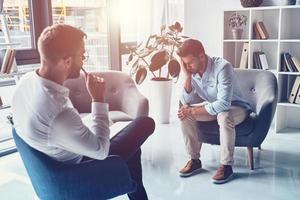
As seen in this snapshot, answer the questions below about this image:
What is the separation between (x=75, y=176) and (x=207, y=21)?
133 inches

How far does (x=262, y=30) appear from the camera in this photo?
393 cm

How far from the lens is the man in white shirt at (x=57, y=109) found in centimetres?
145

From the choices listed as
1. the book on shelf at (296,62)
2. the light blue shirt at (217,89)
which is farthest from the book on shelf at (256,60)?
the light blue shirt at (217,89)

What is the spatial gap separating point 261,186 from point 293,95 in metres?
1.56

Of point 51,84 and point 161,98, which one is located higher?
point 51,84

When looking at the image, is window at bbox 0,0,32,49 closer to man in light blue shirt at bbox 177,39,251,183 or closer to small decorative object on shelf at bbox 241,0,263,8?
man in light blue shirt at bbox 177,39,251,183

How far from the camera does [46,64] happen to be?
1525mm

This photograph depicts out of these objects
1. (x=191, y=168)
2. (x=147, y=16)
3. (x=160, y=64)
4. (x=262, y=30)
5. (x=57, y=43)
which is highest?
(x=147, y=16)

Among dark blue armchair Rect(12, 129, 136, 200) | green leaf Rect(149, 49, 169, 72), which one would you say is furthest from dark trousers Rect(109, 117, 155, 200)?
green leaf Rect(149, 49, 169, 72)

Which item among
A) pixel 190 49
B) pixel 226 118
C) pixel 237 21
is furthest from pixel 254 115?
pixel 237 21

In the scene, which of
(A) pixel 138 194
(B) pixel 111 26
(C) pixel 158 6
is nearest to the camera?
(A) pixel 138 194

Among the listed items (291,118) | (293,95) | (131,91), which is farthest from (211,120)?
(291,118)

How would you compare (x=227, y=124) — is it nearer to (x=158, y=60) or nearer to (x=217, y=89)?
(x=217, y=89)

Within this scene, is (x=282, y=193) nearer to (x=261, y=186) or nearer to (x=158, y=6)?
(x=261, y=186)
